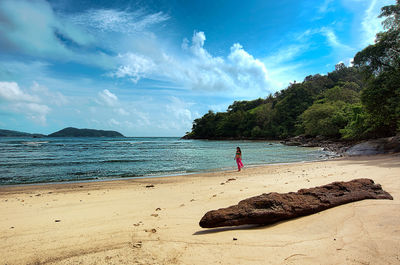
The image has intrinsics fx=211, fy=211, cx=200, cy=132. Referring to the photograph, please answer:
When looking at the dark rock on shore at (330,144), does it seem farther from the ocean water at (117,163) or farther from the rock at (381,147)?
the rock at (381,147)

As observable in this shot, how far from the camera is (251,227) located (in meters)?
4.10

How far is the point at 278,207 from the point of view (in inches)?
162

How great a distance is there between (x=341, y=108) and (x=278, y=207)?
58.2 meters

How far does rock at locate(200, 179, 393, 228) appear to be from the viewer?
4047mm

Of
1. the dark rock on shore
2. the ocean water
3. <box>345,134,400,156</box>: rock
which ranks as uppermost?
<box>345,134,400,156</box>: rock

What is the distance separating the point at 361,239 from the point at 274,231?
1242 mm

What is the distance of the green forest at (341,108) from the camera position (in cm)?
1848

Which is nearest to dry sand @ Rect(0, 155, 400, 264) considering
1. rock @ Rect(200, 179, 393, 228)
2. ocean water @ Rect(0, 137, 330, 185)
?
rock @ Rect(200, 179, 393, 228)

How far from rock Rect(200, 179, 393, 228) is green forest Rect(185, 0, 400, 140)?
56.3 feet

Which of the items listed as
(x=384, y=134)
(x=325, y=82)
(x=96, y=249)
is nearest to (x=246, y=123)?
(x=325, y=82)

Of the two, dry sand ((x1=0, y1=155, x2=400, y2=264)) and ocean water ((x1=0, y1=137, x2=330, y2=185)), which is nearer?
dry sand ((x1=0, y1=155, x2=400, y2=264))

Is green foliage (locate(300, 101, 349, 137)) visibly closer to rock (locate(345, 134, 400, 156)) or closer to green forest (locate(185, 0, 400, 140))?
green forest (locate(185, 0, 400, 140))

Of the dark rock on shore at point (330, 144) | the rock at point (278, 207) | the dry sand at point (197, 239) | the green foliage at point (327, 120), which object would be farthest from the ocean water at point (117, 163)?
the green foliage at point (327, 120)

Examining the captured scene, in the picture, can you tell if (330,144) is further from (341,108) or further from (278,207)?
(278,207)
